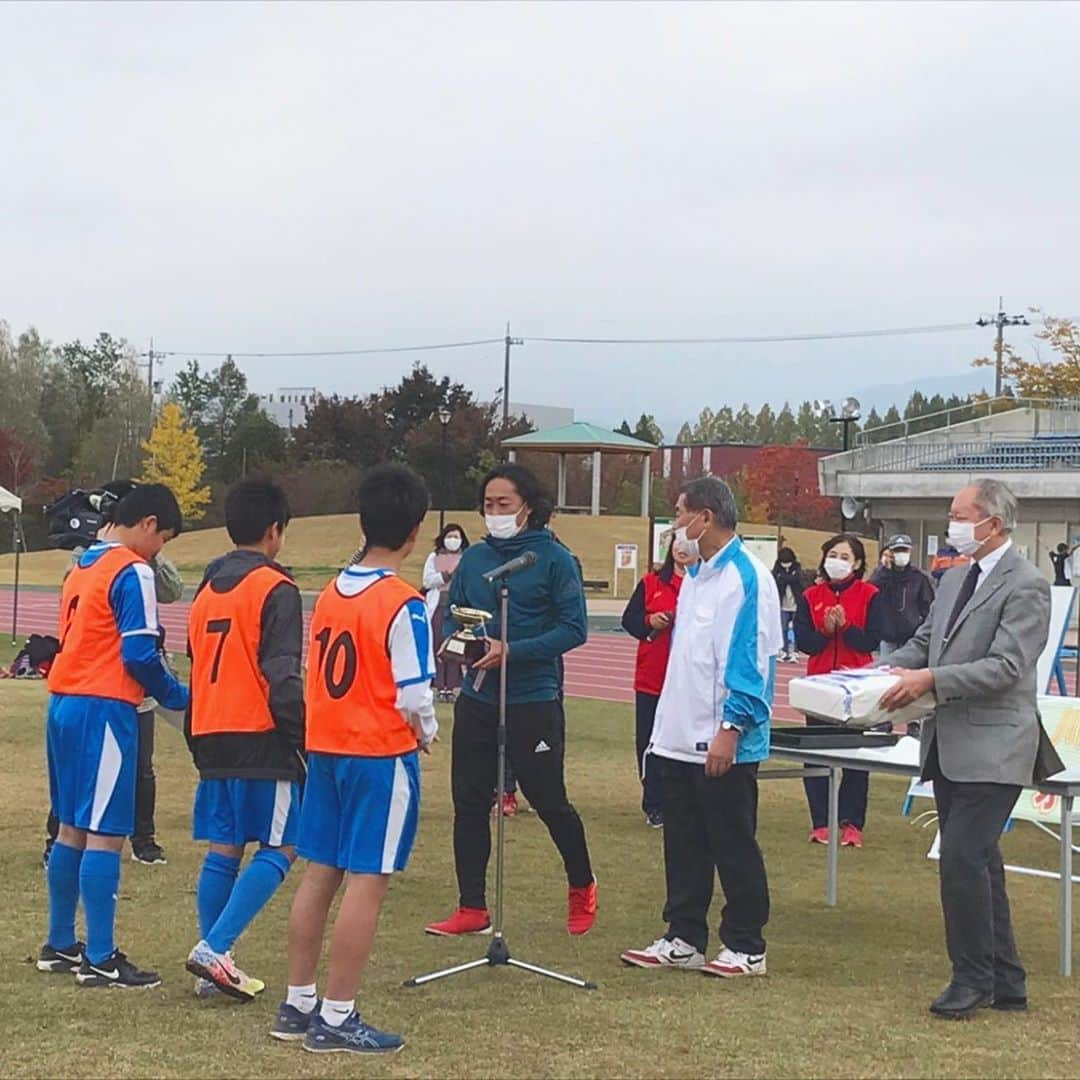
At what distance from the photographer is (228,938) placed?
17.0 ft

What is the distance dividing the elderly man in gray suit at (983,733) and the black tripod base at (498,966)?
134 cm

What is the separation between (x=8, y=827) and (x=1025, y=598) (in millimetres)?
6212

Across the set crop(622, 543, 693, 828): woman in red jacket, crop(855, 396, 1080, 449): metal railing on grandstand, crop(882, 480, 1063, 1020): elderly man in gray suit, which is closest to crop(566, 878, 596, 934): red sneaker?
crop(882, 480, 1063, 1020): elderly man in gray suit

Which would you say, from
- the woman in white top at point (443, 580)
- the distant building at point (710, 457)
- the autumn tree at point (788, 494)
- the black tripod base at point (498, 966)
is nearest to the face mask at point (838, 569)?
the black tripod base at point (498, 966)

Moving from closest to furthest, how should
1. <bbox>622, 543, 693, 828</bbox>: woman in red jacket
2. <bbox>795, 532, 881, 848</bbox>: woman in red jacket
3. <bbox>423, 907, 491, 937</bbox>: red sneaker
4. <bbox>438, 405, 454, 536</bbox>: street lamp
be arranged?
1. <bbox>423, 907, 491, 937</bbox>: red sneaker
2. <bbox>795, 532, 881, 848</bbox>: woman in red jacket
3. <bbox>622, 543, 693, 828</bbox>: woman in red jacket
4. <bbox>438, 405, 454, 536</bbox>: street lamp

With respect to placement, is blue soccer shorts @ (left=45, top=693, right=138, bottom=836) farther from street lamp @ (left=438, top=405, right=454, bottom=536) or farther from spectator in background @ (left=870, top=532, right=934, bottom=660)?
street lamp @ (left=438, top=405, right=454, bottom=536)

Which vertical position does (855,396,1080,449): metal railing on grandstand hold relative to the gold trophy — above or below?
above

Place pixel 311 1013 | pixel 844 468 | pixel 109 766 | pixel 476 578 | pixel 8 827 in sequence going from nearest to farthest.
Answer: pixel 311 1013, pixel 109 766, pixel 476 578, pixel 8 827, pixel 844 468

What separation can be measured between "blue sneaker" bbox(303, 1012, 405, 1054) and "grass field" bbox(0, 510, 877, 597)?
40.9 meters

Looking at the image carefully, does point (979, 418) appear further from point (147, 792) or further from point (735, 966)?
point (735, 966)

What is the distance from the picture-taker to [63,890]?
570 centimetres

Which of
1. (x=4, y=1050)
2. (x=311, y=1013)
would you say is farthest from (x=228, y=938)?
(x=4, y=1050)

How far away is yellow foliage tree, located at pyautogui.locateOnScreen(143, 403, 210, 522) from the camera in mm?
71625

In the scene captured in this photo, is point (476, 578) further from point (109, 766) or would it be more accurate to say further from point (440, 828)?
point (440, 828)
